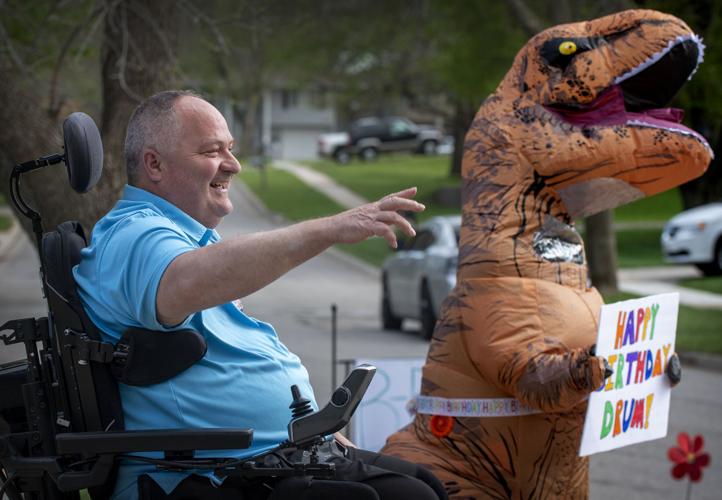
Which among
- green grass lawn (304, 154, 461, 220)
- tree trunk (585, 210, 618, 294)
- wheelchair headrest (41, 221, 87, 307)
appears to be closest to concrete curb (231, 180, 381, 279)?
green grass lawn (304, 154, 461, 220)

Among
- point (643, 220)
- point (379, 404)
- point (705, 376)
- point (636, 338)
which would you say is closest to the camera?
point (636, 338)

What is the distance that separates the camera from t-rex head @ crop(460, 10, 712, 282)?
420 centimetres

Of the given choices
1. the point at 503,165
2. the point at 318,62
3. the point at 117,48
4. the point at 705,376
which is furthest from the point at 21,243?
the point at 503,165

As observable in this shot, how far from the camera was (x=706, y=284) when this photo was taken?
1975 centimetres

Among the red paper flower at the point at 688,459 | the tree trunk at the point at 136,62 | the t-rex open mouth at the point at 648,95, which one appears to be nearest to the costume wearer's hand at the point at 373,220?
the t-rex open mouth at the point at 648,95

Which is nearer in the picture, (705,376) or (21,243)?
(705,376)

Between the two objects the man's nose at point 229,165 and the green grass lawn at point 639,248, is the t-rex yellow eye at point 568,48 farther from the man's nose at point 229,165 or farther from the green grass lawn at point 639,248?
the green grass lawn at point 639,248

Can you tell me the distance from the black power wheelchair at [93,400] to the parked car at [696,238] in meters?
17.9

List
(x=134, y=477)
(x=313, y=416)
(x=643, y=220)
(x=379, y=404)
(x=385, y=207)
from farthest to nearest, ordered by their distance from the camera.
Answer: (x=643, y=220), (x=379, y=404), (x=134, y=477), (x=313, y=416), (x=385, y=207)

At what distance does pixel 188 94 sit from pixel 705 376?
32.9 ft

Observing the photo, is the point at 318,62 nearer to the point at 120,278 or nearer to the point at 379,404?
the point at 379,404

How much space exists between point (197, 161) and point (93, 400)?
0.68m

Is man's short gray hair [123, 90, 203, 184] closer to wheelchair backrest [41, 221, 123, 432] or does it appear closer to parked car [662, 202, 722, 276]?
wheelchair backrest [41, 221, 123, 432]

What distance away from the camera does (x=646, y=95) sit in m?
4.34
